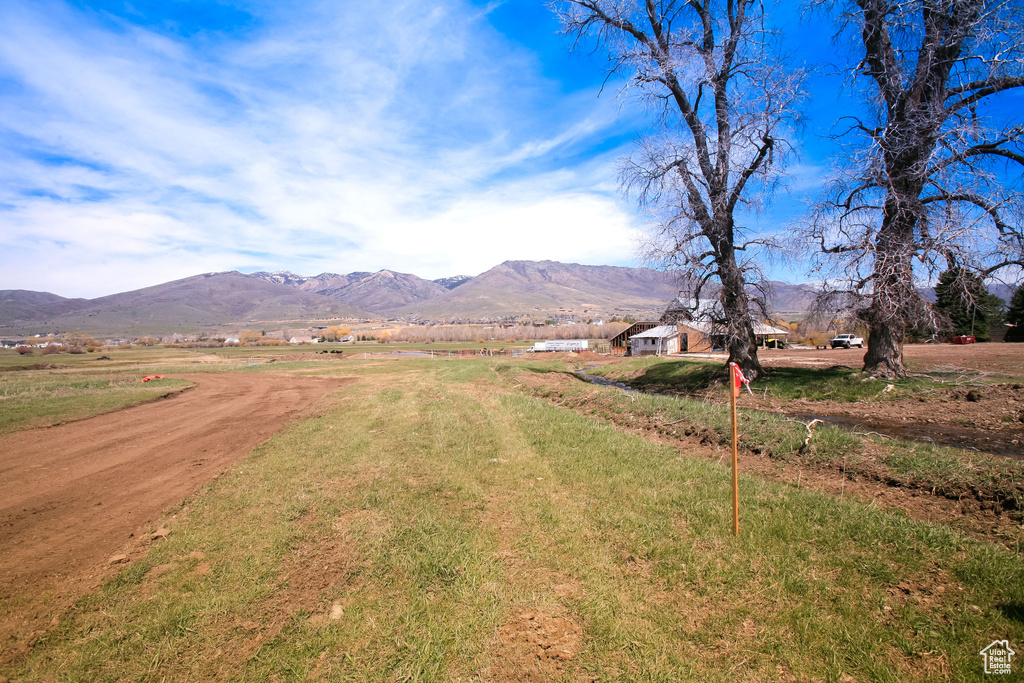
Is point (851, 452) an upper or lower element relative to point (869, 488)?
upper

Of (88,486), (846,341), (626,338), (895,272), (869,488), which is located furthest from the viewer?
(626,338)

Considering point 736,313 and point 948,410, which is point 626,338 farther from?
point 948,410

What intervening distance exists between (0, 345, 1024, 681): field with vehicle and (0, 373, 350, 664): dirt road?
8cm

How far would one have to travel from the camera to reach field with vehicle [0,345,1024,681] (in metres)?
3.74

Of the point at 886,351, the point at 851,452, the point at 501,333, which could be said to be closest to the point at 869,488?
the point at 851,452

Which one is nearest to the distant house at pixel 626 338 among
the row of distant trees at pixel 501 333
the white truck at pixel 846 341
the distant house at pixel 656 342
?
the distant house at pixel 656 342

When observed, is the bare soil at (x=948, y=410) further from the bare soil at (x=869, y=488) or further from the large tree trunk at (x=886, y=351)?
the bare soil at (x=869, y=488)

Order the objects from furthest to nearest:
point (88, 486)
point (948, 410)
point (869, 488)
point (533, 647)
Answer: point (948, 410) < point (88, 486) < point (869, 488) < point (533, 647)

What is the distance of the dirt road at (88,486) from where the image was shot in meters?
4.95

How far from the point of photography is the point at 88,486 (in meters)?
8.52

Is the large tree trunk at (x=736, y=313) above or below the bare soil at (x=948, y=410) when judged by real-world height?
above

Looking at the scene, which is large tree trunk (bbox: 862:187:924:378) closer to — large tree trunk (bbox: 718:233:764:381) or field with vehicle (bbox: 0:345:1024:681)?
large tree trunk (bbox: 718:233:764:381)

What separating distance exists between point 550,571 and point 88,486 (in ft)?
31.9

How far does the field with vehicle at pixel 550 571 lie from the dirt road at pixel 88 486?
75 millimetres
